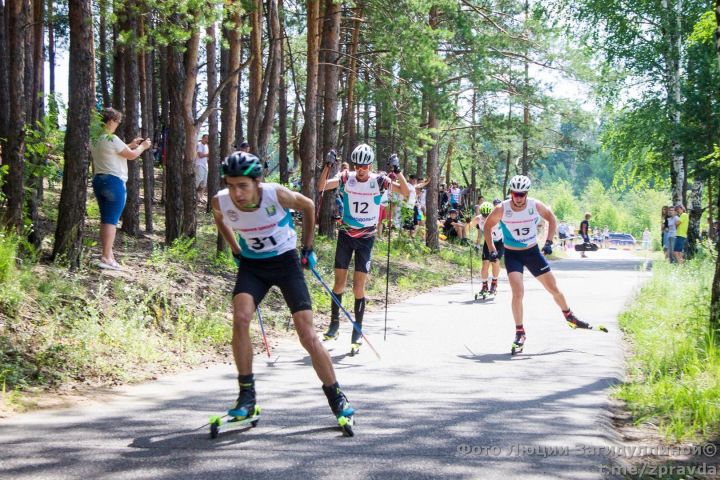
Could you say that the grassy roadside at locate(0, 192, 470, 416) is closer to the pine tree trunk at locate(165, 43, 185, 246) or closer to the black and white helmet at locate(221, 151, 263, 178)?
the pine tree trunk at locate(165, 43, 185, 246)

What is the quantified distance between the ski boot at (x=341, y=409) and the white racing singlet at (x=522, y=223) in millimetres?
5946

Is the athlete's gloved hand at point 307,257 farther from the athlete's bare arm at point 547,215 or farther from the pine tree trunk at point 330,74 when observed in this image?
the pine tree trunk at point 330,74

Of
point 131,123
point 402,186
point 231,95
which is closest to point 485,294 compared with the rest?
point 402,186

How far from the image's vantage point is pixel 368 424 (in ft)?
20.4

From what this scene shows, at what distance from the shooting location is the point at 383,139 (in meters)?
37.7

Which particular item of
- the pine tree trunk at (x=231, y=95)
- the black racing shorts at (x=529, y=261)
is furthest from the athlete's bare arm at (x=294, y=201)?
the pine tree trunk at (x=231, y=95)

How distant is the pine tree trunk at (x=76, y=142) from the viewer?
381 inches

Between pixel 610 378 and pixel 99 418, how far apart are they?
17.0 feet

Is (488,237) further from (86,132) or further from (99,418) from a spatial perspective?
(99,418)

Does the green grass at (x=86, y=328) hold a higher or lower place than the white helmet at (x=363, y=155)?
lower

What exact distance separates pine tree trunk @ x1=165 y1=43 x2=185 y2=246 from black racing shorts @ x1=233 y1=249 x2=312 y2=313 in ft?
27.2

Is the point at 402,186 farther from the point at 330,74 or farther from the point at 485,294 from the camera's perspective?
the point at 330,74

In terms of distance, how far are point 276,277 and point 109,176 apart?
5.05 meters

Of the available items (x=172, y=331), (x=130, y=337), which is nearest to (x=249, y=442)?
(x=130, y=337)
